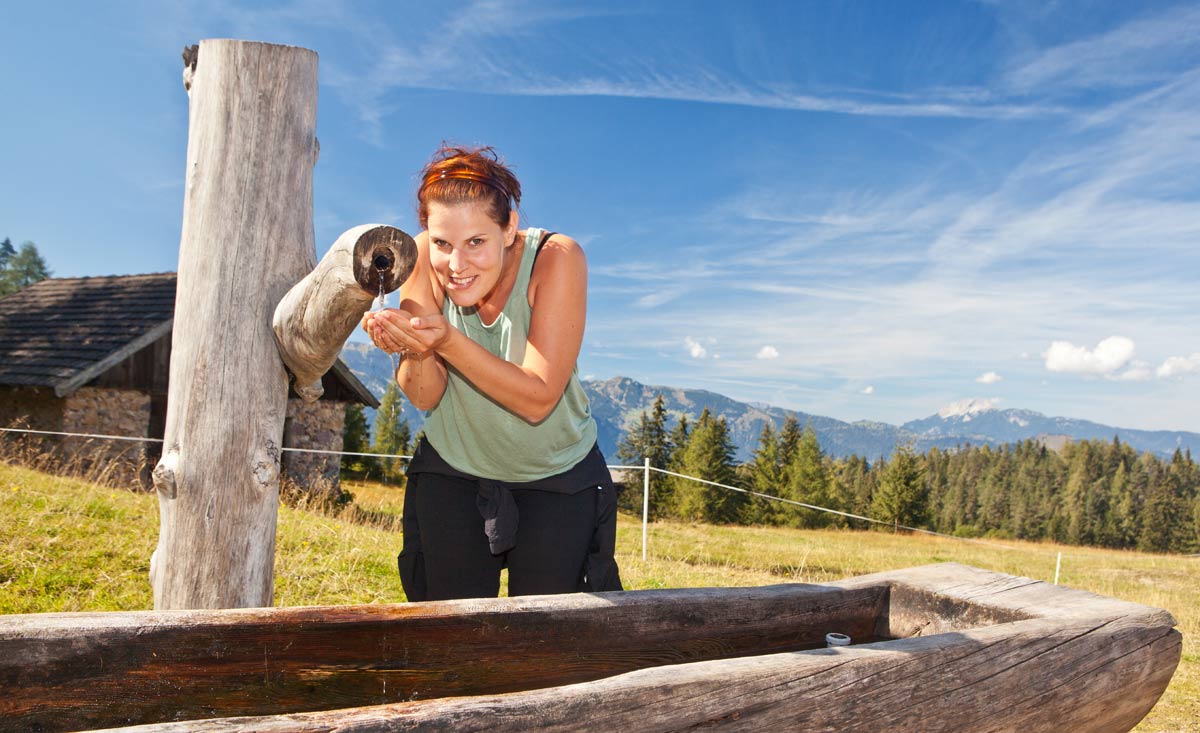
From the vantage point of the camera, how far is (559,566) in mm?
2480

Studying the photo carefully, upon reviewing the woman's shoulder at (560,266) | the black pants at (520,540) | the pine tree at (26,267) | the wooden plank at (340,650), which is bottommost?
the wooden plank at (340,650)

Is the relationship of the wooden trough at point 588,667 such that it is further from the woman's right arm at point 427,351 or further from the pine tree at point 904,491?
the pine tree at point 904,491

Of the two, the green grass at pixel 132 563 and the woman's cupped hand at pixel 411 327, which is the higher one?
the woman's cupped hand at pixel 411 327

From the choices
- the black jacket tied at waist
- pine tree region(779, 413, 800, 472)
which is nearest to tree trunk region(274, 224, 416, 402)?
the black jacket tied at waist

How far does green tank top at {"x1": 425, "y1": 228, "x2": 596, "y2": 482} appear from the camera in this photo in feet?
7.54

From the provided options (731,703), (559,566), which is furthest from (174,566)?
(731,703)

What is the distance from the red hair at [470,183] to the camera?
215 cm

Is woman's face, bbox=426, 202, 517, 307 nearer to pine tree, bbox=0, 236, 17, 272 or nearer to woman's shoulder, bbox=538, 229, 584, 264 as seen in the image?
woman's shoulder, bbox=538, 229, 584, 264

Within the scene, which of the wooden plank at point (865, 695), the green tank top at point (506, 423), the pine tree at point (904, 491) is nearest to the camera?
the wooden plank at point (865, 695)

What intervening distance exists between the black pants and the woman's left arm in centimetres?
44

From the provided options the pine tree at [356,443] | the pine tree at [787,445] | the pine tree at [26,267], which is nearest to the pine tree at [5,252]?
the pine tree at [26,267]

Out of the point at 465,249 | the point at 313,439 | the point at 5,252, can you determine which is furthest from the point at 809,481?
the point at 5,252

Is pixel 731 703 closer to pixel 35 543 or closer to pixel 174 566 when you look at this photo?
pixel 174 566

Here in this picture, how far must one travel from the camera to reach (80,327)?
15141mm
